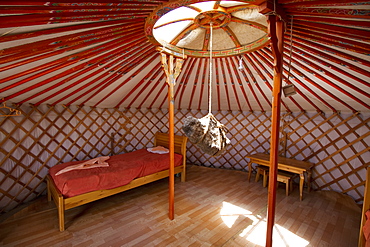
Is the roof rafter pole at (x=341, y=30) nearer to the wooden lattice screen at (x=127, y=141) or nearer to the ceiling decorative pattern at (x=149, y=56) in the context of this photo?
the ceiling decorative pattern at (x=149, y=56)

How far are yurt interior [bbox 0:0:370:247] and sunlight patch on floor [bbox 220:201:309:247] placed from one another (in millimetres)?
22

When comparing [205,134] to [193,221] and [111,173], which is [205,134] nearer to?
[193,221]

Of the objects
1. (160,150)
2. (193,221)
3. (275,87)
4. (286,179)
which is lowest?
(193,221)

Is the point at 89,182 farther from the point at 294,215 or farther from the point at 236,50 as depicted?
the point at 294,215

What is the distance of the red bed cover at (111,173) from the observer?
2.55 metres

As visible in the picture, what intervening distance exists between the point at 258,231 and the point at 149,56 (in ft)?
8.65

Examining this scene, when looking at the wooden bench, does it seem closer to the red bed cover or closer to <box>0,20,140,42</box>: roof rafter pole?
the red bed cover

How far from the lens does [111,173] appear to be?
2.94 metres

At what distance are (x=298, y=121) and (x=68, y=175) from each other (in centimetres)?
417

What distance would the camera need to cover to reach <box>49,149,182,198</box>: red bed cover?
255 cm

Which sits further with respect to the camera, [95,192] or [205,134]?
[95,192]

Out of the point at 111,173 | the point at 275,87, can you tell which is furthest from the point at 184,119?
the point at 111,173

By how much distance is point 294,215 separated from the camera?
2.82m

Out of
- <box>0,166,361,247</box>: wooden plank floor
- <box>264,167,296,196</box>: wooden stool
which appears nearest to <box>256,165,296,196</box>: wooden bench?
<box>264,167,296,196</box>: wooden stool
